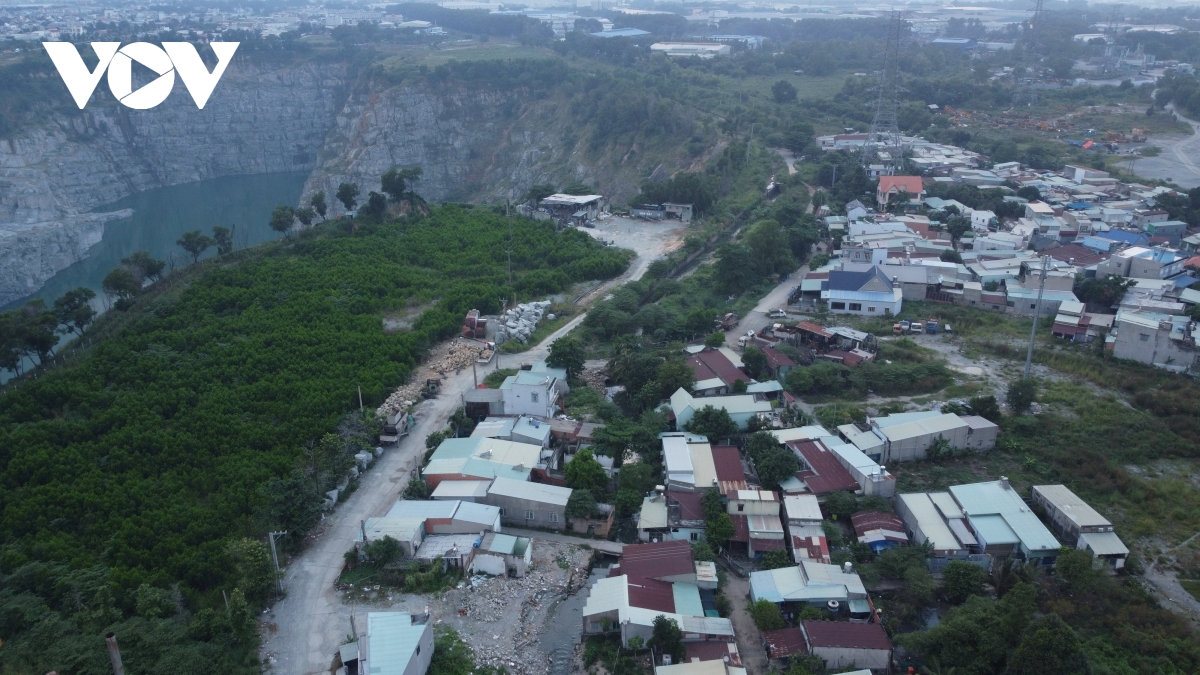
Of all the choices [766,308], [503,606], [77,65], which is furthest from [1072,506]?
[77,65]

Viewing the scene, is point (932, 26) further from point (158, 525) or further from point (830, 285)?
point (158, 525)

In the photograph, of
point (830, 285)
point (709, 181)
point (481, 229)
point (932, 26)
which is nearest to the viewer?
point (830, 285)

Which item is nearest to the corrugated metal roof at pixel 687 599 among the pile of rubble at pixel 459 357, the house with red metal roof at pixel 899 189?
the pile of rubble at pixel 459 357

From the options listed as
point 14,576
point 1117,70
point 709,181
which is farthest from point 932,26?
point 14,576

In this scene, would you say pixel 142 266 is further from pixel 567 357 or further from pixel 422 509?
pixel 422 509

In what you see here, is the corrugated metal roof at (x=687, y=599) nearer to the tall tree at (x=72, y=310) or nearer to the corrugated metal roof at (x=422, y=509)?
the corrugated metal roof at (x=422, y=509)
